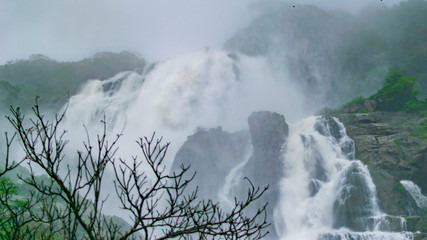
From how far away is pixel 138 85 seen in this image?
2032 inches

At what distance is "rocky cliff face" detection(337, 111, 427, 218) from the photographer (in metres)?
24.4

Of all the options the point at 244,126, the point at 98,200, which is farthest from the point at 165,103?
the point at 98,200

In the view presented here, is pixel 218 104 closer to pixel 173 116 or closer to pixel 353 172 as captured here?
pixel 173 116

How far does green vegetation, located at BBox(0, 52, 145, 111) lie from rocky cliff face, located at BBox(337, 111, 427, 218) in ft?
137

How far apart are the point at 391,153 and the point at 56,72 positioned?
53.1m

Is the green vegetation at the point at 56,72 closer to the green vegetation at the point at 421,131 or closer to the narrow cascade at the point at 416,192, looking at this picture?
the green vegetation at the point at 421,131

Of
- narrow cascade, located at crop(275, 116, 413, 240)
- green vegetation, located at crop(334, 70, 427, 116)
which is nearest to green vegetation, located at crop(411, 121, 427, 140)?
green vegetation, located at crop(334, 70, 427, 116)

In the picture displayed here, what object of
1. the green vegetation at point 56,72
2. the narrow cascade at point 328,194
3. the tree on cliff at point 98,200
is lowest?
the tree on cliff at point 98,200

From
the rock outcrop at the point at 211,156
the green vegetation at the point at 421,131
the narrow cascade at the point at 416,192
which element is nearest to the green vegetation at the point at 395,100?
the green vegetation at the point at 421,131

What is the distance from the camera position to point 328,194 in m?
25.3

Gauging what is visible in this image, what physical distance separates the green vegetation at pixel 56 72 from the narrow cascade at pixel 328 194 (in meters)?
38.5

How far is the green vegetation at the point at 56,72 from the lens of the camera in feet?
186

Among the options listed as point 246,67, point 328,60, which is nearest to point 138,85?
point 246,67

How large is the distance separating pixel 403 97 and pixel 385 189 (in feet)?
45.8
